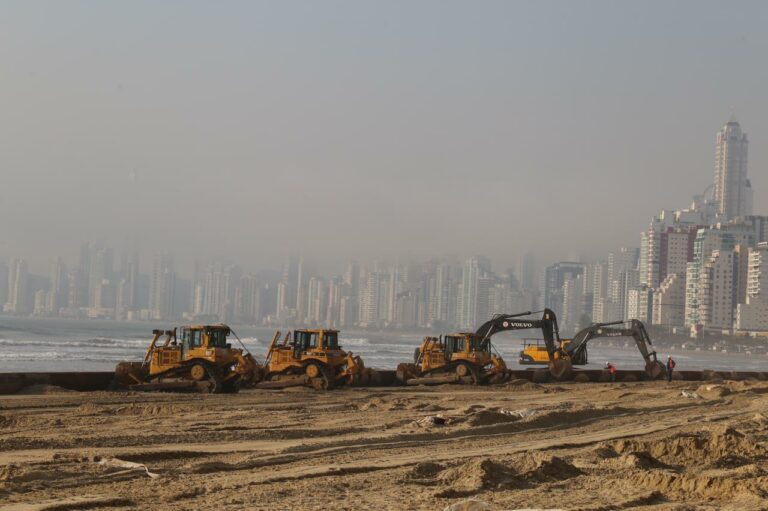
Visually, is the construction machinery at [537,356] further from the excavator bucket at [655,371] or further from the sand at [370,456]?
the sand at [370,456]

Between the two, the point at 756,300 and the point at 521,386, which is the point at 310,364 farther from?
the point at 756,300

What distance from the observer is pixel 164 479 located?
11859mm

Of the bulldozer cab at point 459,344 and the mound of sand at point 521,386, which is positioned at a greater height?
the bulldozer cab at point 459,344

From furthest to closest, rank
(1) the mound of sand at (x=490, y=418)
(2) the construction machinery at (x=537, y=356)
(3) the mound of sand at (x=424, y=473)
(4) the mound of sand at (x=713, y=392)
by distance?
(2) the construction machinery at (x=537, y=356)
(4) the mound of sand at (x=713, y=392)
(1) the mound of sand at (x=490, y=418)
(3) the mound of sand at (x=424, y=473)

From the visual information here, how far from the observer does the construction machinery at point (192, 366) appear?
1108 inches

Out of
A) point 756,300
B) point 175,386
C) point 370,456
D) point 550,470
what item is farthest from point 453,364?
point 756,300

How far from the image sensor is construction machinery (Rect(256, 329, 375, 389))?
102ft

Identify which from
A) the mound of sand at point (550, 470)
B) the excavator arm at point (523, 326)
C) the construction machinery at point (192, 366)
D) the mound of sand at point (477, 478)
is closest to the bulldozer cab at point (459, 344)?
the excavator arm at point (523, 326)

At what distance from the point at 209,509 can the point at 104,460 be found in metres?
3.46

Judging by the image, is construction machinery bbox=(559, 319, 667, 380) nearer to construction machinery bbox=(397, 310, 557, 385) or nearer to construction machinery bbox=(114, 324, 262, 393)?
construction machinery bbox=(397, 310, 557, 385)

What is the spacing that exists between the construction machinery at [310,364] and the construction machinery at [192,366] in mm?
2386

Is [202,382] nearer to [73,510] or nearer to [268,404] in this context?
[268,404]

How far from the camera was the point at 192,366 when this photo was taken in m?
28.3

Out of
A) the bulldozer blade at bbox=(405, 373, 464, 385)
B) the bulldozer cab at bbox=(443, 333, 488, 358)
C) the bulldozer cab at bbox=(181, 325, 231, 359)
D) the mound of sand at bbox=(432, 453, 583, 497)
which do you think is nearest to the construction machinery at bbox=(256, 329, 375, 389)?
the bulldozer cab at bbox=(181, 325, 231, 359)
